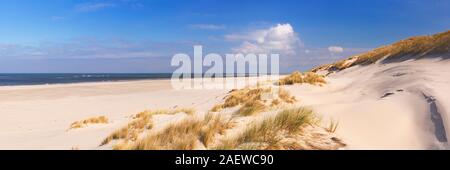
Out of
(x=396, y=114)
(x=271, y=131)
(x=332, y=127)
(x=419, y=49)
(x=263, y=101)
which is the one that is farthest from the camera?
(x=419, y=49)

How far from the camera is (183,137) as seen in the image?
20.3ft

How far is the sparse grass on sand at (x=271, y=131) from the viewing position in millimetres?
5770

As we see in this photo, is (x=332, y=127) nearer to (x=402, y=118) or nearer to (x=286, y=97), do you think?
(x=402, y=118)

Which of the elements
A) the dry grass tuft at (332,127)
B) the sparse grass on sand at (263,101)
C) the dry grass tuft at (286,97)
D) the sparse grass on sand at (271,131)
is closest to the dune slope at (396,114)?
the dry grass tuft at (332,127)

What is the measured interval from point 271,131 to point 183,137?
156 cm

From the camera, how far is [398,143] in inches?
253

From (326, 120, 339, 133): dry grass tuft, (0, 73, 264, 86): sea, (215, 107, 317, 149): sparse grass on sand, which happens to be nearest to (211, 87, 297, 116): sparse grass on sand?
(326, 120, 339, 133): dry grass tuft

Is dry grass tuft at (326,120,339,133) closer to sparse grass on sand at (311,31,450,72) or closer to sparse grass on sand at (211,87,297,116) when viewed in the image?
sparse grass on sand at (211,87,297,116)

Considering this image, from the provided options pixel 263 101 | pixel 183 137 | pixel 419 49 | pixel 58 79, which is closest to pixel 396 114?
pixel 263 101
